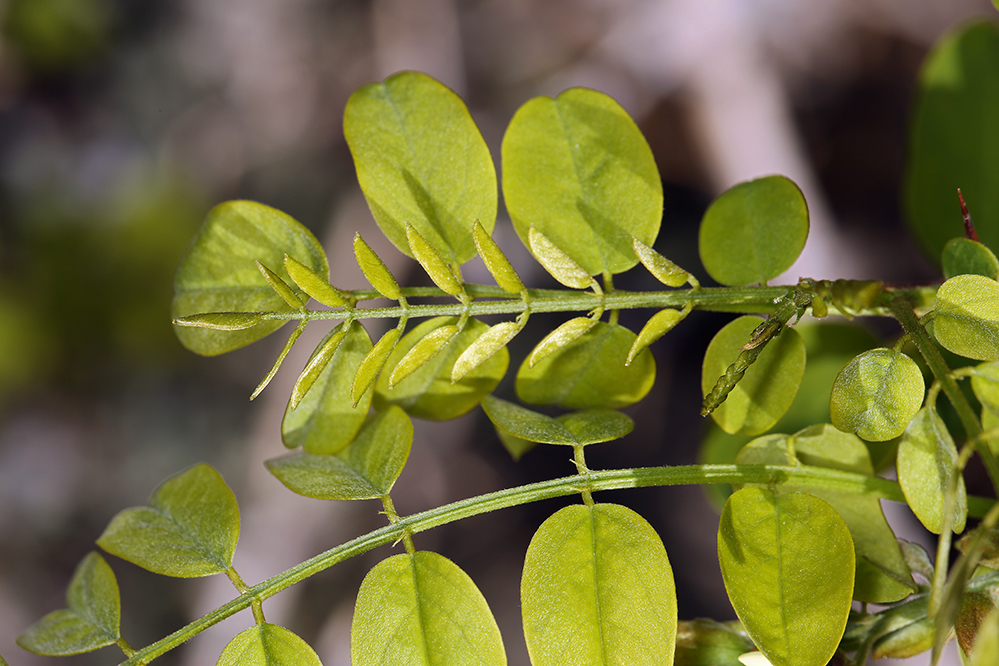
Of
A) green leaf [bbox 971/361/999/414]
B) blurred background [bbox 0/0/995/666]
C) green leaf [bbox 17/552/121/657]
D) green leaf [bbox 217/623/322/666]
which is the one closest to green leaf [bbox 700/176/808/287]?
green leaf [bbox 971/361/999/414]

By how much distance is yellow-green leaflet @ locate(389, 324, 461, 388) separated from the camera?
590mm

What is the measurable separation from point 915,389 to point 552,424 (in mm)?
313

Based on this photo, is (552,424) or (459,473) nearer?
(552,424)

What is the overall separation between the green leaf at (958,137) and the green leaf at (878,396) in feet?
2.34

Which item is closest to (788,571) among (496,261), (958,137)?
(496,261)

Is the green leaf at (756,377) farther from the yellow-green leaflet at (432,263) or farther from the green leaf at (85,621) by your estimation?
the green leaf at (85,621)

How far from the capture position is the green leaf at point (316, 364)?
0.57m

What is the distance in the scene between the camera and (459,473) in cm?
198

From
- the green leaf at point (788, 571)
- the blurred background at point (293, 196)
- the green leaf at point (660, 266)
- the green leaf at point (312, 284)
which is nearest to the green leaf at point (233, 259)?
the green leaf at point (312, 284)

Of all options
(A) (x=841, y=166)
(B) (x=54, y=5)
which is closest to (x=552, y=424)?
(A) (x=841, y=166)

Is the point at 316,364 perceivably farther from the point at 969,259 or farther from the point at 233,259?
the point at 969,259

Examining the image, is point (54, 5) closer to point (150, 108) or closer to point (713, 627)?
point (150, 108)

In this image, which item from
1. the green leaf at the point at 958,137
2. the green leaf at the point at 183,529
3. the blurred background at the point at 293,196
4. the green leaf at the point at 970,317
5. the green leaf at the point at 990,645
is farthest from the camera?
the blurred background at the point at 293,196

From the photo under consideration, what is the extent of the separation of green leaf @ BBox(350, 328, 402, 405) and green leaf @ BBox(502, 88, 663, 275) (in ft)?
0.56
